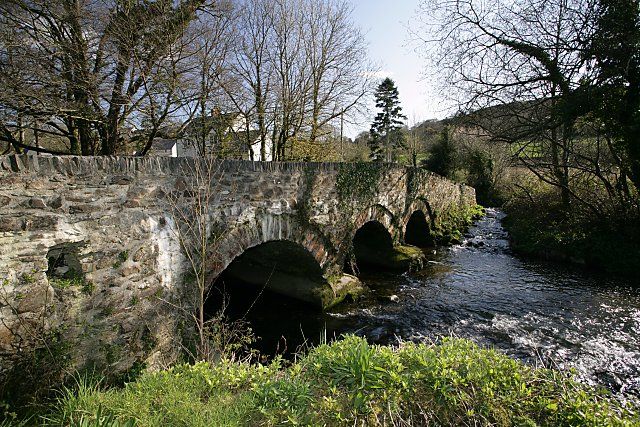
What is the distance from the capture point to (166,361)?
445cm

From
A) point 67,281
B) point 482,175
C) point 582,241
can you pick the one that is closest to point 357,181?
point 67,281

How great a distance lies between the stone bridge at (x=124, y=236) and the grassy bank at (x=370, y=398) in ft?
3.12

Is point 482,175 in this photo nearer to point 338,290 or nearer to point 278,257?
point 338,290

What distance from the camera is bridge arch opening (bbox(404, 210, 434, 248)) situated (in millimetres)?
13794

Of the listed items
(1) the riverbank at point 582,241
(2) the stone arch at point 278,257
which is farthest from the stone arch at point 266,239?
(1) the riverbank at point 582,241

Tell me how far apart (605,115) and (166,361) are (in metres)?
11.6

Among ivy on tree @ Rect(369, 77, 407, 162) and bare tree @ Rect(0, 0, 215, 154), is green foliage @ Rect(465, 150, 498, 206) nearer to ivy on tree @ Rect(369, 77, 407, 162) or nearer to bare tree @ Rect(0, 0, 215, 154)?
ivy on tree @ Rect(369, 77, 407, 162)

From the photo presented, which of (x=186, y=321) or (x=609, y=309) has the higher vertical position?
(x=186, y=321)

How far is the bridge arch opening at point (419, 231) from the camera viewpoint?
1379 cm

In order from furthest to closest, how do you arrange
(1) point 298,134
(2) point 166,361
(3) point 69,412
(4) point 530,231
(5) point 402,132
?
(5) point 402,132
(1) point 298,134
(4) point 530,231
(2) point 166,361
(3) point 69,412

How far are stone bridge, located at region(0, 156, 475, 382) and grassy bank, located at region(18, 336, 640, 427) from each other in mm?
952

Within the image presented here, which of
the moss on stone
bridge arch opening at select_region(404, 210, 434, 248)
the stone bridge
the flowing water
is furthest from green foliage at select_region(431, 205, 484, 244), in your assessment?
the stone bridge

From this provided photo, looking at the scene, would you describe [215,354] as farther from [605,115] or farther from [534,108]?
[605,115]

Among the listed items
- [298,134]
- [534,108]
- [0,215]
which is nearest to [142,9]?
[0,215]
